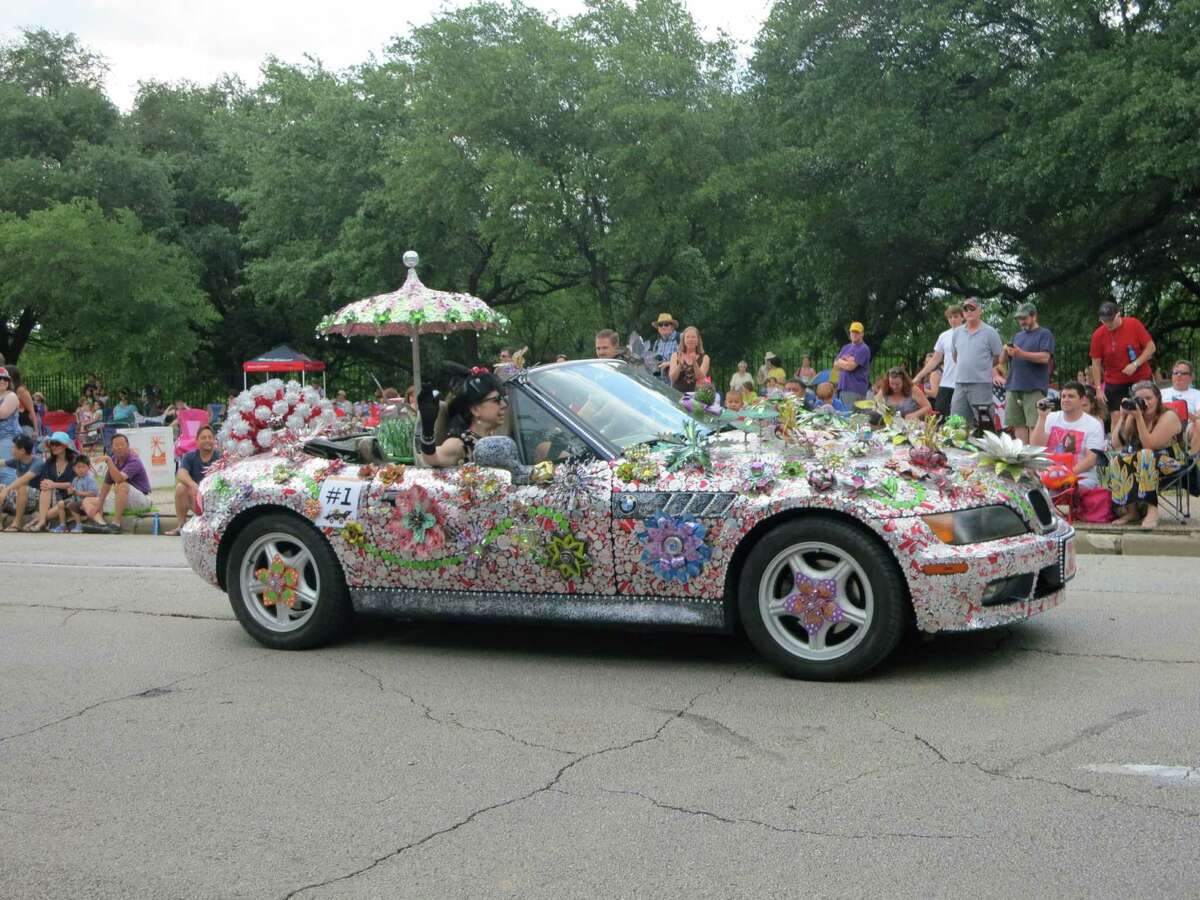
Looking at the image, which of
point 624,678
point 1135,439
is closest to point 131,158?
point 1135,439

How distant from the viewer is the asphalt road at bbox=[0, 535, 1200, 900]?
157 inches

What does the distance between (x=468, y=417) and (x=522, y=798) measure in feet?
8.70

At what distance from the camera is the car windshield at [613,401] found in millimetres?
6586

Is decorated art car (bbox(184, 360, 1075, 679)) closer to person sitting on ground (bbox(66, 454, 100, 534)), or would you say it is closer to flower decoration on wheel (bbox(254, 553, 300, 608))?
flower decoration on wheel (bbox(254, 553, 300, 608))

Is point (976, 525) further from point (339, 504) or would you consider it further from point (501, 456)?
point (339, 504)

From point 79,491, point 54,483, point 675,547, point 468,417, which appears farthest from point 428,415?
point 54,483

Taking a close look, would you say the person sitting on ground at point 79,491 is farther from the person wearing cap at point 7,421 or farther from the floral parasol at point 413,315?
the floral parasol at point 413,315

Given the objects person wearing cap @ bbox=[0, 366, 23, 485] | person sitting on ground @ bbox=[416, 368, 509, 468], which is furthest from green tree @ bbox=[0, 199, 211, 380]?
person sitting on ground @ bbox=[416, 368, 509, 468]

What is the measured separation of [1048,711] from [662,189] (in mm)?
27454

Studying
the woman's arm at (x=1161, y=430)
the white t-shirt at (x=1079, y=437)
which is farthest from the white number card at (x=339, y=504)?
the woman's arm at (x=1161, y=430)

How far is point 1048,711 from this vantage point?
543cm

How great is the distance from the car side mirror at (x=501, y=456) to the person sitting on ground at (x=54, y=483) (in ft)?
35.5

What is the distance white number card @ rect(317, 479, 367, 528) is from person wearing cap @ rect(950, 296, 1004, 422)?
7703 mm

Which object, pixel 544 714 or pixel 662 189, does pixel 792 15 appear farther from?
pixel 544 714
